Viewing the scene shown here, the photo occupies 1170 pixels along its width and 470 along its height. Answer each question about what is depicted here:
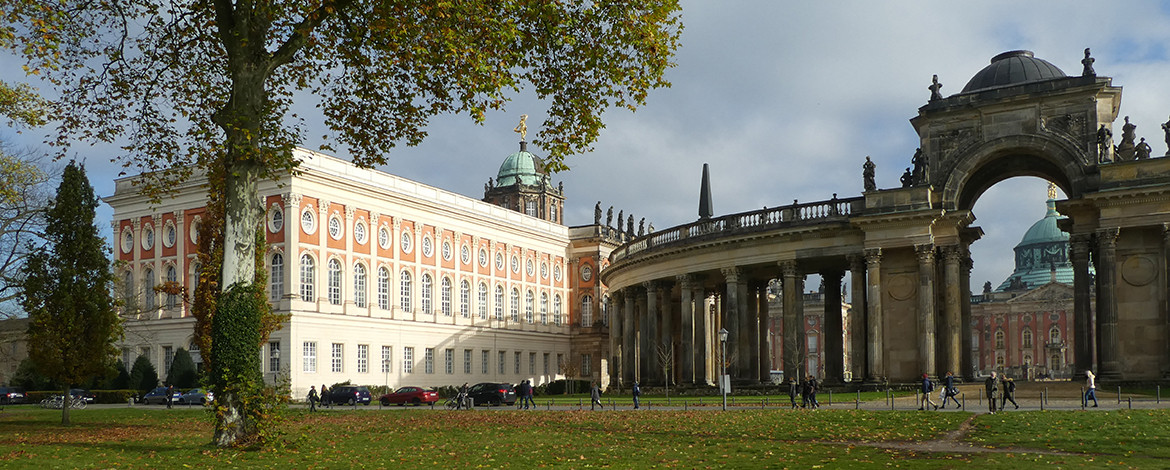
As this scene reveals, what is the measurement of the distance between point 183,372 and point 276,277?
9.16m

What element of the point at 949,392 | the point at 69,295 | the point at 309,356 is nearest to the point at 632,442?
the point at 949,392

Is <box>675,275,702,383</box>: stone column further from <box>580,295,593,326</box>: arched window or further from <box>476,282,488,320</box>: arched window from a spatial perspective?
<box>580,295,593,326</box>: arched window

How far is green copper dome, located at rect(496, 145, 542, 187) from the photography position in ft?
416

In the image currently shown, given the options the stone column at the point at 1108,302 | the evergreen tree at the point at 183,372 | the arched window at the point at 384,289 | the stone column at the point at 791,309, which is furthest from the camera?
the arched window at the point at 384,289

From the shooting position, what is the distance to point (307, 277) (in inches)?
3022

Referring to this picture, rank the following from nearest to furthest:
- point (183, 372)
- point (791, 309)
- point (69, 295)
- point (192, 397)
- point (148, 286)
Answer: point (69, 295), point (791, 309), point (192, 397), point (183, 372), point (148, 286)

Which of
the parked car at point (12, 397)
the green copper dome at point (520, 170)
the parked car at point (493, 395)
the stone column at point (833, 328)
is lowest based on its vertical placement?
the parked car at point (12, 397)

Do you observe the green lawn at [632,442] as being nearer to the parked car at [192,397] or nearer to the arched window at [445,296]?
the parked car at [192,397]

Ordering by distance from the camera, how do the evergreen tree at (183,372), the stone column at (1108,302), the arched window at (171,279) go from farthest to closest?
the arched window at (171,279) < the evergreen tree at (183,372) < the stone column at (1108,302)

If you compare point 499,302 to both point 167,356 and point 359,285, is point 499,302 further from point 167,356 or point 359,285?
point 167,356

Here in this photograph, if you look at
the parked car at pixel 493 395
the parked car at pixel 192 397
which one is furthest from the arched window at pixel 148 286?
the parked car at pixel 493 395

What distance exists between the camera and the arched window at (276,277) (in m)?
76.1

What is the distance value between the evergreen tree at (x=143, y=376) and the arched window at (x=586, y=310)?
151 feet

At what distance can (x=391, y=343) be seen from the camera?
84.8 metres
